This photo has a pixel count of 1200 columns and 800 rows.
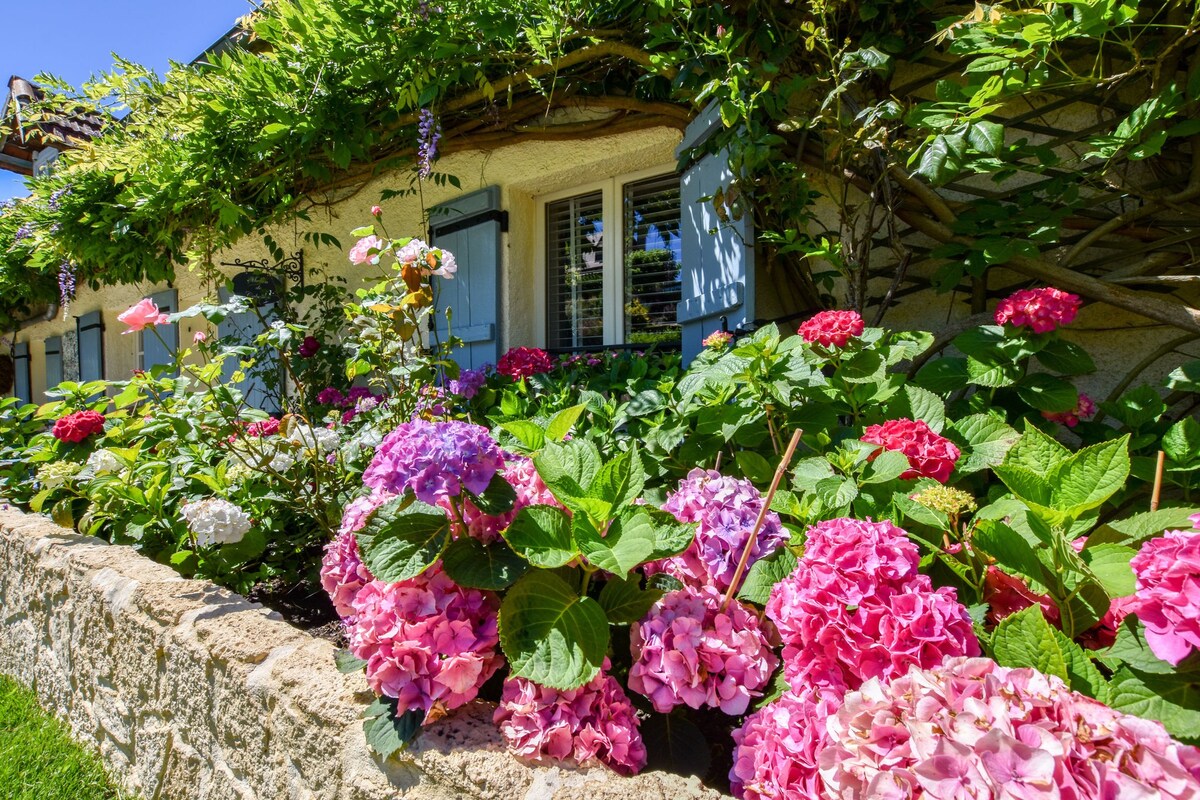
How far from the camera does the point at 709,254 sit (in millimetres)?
2717

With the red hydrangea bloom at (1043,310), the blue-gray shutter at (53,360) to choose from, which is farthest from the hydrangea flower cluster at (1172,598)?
the blue-gray shutter at (53,360)

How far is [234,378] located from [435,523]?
1.43 metres

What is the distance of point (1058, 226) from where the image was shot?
206 cm

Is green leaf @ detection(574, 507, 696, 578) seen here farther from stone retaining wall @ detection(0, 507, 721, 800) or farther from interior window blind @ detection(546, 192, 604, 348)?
interior window blind @ detection(546, 192, 604, 348)

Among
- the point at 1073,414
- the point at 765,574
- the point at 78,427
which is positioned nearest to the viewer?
the point at 765,574

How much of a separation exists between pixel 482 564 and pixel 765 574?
447 mm

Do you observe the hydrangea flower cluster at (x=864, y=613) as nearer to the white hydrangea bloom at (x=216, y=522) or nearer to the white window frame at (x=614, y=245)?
the white hydrangea bloom at (x=216, y=522)

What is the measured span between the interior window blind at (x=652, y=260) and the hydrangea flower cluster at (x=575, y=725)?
2.51 metres

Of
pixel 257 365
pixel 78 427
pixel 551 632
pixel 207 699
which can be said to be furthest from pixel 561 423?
pixel 257 365

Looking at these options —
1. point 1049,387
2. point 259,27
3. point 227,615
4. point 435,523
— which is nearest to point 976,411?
point 1049,387

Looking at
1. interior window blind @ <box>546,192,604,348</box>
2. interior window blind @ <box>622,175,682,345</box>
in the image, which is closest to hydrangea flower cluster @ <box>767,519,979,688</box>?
interior window blind @ <box>622,175,682,345</box>

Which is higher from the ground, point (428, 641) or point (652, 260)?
point (652, 260)

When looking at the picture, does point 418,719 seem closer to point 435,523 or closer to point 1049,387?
point 435,523

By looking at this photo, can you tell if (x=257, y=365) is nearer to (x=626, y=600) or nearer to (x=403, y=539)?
(x=403, y=539)
